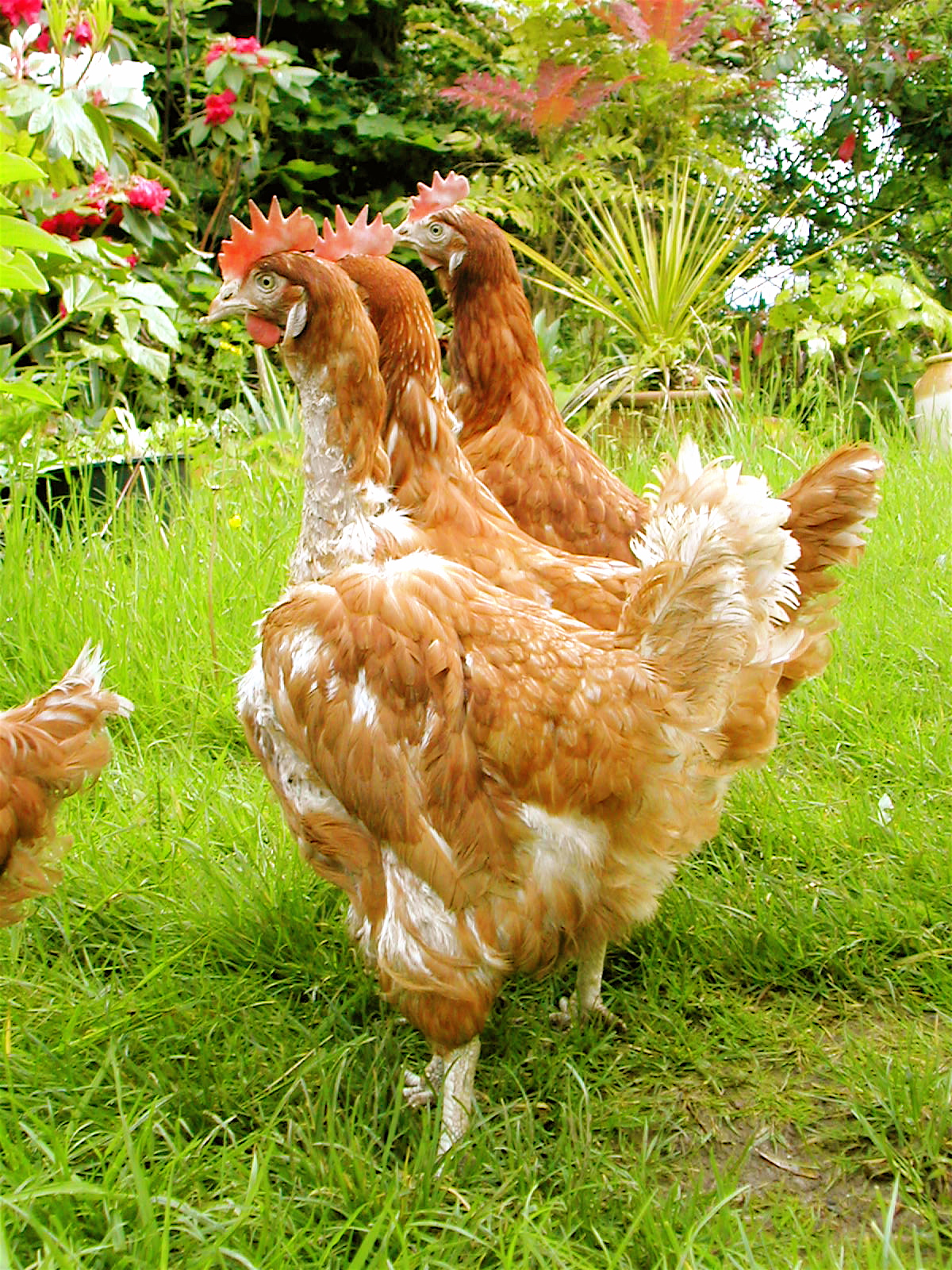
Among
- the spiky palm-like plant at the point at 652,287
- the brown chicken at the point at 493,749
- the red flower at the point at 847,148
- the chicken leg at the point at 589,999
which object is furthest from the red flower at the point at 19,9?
the red flower at the point at 847,148

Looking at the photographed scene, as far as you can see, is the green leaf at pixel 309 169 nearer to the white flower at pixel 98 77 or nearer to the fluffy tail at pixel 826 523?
the white flower at pixel 98 77

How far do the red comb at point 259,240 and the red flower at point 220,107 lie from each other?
14.4 feet

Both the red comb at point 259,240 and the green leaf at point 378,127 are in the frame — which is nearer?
the red comb at point 259,240

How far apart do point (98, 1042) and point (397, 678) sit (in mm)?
987

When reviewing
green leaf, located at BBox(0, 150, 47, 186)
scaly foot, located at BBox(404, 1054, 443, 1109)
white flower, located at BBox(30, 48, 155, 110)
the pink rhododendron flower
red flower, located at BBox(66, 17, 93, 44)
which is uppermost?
the pink rhododendron flower

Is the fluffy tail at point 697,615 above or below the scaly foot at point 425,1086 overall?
above

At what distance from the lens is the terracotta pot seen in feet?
19.4

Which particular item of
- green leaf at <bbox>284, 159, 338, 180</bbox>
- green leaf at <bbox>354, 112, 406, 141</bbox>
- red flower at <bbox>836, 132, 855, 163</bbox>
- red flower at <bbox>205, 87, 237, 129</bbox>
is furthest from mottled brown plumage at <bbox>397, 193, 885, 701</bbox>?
A: red flower at <bbox>836, 132, 855, 163</bbox>

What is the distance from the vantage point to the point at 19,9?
14.5 feet

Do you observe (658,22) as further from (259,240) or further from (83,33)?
(259,240)

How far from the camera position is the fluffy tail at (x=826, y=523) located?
94.0 inches

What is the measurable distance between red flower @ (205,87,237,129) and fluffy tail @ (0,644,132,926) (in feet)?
16.9

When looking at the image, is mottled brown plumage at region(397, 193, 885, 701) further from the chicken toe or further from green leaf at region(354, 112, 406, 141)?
green leaf at region(354, 112, 406, 141)

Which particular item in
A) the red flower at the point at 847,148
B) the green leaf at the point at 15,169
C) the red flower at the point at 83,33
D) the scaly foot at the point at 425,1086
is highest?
the red flower at the point at 847,148
